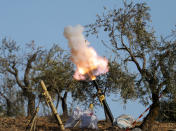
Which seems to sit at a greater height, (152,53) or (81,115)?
(152,53)

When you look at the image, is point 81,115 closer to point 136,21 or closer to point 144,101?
point 144,101

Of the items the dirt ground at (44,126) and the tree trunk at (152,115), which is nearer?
the tree trunk at (152,115)

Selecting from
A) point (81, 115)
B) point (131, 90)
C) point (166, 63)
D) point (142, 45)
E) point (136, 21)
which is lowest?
point (81, 115)

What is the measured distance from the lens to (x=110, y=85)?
28.1 meters

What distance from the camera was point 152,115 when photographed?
2178cm

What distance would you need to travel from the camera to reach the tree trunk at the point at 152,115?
70.6ft

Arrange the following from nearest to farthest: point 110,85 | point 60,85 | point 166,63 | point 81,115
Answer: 1. point 166,63
2. point 81,115
3. point 110,85
4. point 60,85

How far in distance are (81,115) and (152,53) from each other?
7.15 meters

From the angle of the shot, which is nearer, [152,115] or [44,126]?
[152,115]

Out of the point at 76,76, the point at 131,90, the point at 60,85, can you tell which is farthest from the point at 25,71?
the point at 131,90

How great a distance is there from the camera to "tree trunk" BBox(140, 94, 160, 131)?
70.6 feet

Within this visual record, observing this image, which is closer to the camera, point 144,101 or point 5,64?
point 144,101

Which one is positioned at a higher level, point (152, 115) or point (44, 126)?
point (152, 115)

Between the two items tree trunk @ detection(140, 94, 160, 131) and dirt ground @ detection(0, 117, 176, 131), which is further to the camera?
dirt ground @ detection(0, 117, 176, 131)
